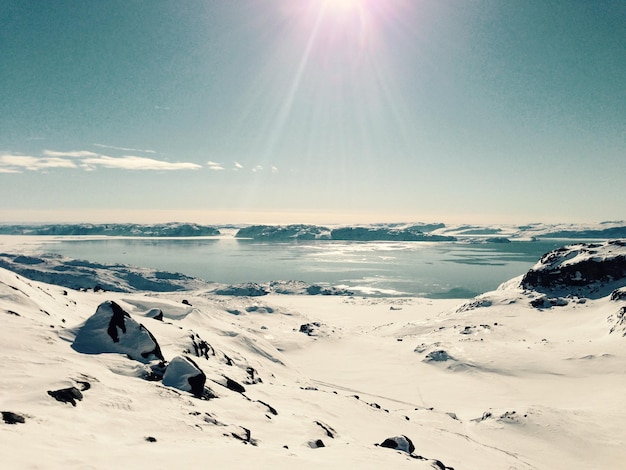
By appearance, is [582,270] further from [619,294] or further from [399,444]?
[399,444]

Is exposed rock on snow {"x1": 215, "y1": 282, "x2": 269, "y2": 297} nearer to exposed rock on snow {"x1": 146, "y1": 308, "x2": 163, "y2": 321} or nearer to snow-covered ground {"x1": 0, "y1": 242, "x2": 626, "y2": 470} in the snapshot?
snow-covered ground {"x1": 0, "y1": 242, "x2": 626, "y2": 470}

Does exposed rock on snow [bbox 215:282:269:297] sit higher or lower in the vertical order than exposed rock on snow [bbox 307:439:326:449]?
lower

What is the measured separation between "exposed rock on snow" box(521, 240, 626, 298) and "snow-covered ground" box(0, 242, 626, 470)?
19.7 feet

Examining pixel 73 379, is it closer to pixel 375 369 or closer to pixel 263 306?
pixel 375 369

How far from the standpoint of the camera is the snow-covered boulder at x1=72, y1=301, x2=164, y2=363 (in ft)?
45.7

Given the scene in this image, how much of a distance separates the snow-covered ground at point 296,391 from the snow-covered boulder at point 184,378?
0.16ft

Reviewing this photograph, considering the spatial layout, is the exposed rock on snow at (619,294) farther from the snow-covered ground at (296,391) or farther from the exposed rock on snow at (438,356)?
the exposed rock on snow at (438,356)

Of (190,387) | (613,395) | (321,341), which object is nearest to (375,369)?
(321,341)

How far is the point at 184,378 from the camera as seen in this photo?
1284 centimetres

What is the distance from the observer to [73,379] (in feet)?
34.4

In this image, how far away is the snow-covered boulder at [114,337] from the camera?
13.9 m

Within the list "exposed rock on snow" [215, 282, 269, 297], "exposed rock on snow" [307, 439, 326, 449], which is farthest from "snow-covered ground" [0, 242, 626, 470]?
"exposed rock on snow" [215, 282, 269, 297]

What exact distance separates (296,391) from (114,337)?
9.33 metres

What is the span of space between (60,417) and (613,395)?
30989mm
